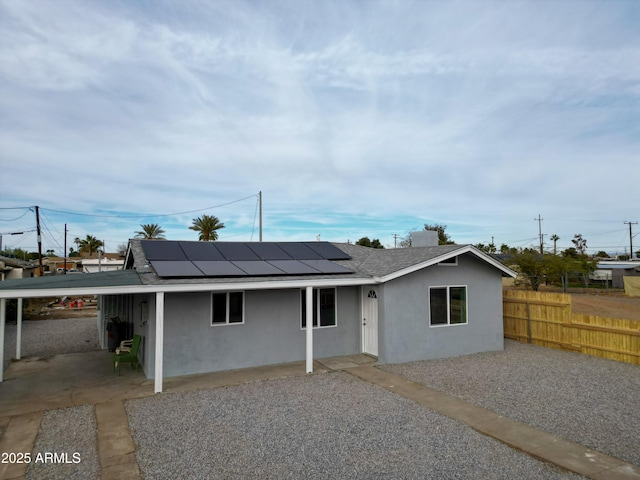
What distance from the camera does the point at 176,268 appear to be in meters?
9.14

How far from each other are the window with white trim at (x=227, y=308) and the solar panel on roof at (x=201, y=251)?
139 centimetres

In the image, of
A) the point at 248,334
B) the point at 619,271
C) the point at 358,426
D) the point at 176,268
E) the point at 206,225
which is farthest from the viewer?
the point at 206,225

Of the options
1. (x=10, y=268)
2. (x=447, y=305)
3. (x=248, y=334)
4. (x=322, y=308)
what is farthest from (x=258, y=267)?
(x=10, y=268)

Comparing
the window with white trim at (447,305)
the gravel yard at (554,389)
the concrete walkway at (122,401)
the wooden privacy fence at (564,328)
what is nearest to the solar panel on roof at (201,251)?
the concrete walkway at (122,401)

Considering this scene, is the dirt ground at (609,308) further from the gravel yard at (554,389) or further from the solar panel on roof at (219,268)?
the solar panel on roof at (219,268)

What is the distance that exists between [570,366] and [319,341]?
21.5 feet

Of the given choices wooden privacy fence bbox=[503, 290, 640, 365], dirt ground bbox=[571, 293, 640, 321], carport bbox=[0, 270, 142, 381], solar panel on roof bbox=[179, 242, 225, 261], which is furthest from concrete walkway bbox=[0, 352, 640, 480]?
dirt ground bbox=[571, 293, 640, 321]

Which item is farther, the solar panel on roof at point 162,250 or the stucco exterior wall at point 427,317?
the stucco exterior wall at point 427,317

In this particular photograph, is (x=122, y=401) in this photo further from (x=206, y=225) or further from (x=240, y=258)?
(x=206, y=225)

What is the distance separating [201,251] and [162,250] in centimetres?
106

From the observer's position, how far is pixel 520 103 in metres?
14.6

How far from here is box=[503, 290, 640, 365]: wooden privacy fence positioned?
10180mm

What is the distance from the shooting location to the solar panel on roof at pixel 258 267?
9641 millimetres

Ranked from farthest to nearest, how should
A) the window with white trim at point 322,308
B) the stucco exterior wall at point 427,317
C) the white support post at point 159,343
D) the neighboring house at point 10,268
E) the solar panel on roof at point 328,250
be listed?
the neighboring house at point 10,268, the solar panel on roof at point 328,250, the window with white trim at point 322,308, the stucco exterior wall at point 427,317, the white support post at point 159,343
